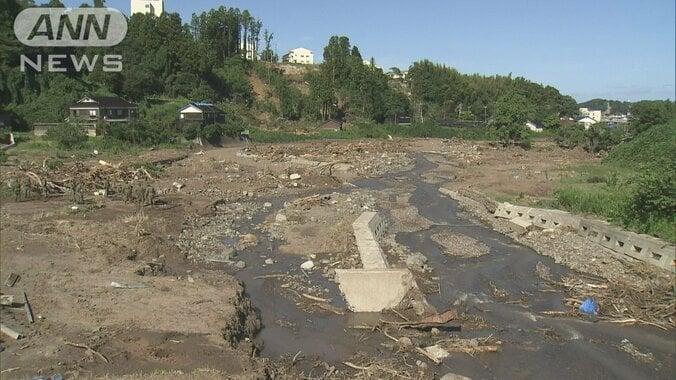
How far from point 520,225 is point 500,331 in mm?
10918

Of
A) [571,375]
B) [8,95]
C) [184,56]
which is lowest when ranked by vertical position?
[571,375]

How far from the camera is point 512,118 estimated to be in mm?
56750

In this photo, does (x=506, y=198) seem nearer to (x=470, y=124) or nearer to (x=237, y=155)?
A: (x=237, y=155)

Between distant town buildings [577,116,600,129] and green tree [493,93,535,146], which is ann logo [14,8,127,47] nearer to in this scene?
green tree [493,93,535,146]

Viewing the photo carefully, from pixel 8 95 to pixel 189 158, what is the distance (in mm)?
20102

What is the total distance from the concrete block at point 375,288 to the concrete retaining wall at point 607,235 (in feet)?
A: 26.2

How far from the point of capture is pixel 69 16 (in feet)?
179

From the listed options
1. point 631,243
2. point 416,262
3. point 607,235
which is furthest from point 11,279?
point 607,235

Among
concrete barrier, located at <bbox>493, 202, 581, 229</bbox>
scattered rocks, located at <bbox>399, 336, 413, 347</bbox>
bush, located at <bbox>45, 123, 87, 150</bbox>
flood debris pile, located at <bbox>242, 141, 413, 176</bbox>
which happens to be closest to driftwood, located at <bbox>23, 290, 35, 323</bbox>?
scattered rocks, located at <bbox>399, 336, 413, 347</bbox>

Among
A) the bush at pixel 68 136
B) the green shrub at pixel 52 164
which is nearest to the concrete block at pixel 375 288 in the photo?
the green shrub at pixel 52 164

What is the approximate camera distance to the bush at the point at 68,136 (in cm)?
3922

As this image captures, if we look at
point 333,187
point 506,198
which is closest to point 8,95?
point 333,187

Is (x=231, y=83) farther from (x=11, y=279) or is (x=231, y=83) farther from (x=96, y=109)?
(x=11, y=279)

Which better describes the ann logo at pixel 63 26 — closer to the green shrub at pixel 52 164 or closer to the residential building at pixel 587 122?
the green shrub at pixel 52 164
